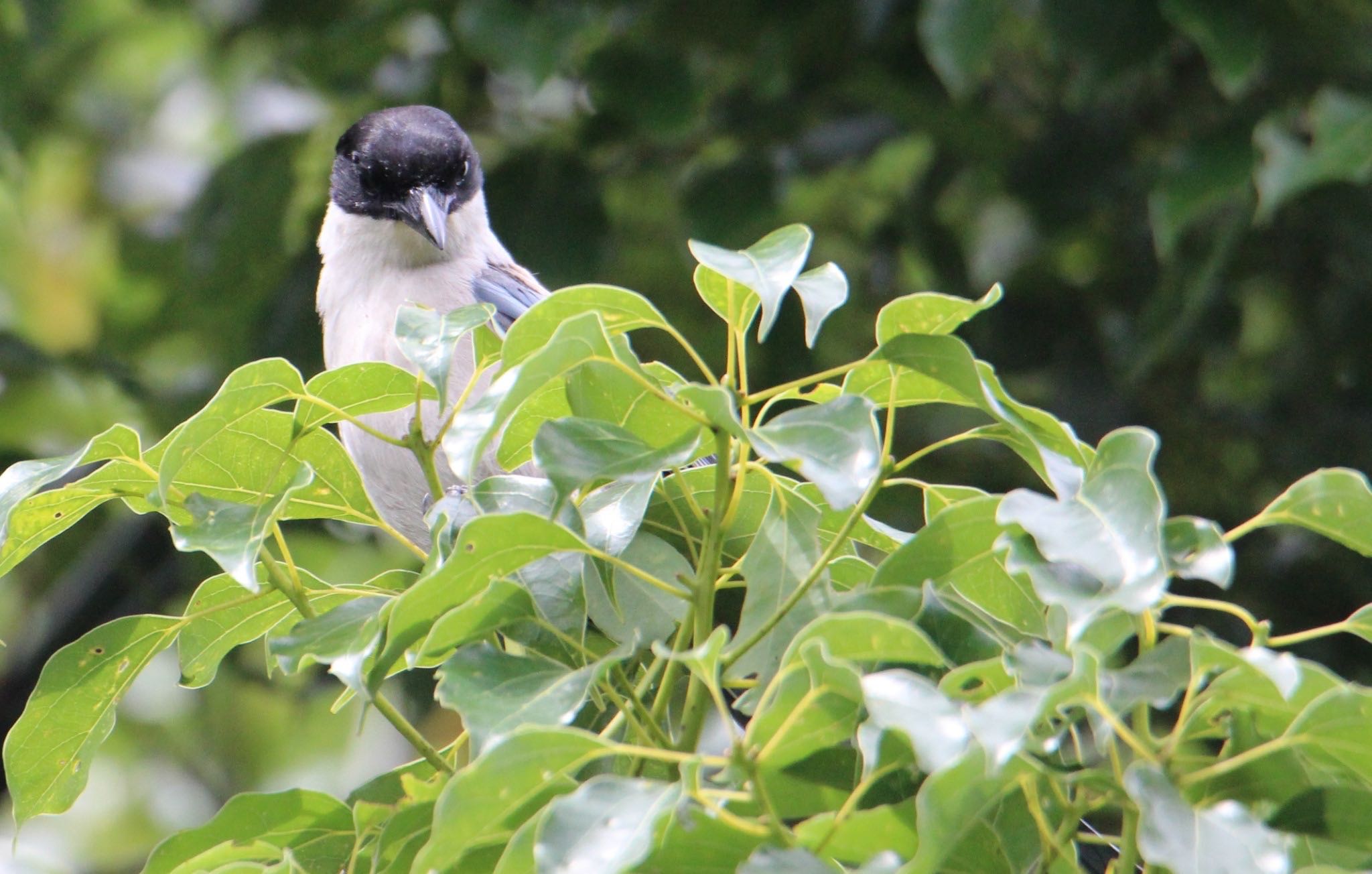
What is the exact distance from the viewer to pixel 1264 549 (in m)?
4.96

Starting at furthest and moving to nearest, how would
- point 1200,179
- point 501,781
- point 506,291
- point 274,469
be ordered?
point 506,291, point 1200,179, point 274,469, point 501,781

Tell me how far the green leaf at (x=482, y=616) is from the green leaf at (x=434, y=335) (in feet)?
0.70

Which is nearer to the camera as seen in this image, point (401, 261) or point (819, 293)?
point (819, 293)

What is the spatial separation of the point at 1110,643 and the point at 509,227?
3.55 metres

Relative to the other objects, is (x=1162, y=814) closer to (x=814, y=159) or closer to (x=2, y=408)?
(x=814, y=159)

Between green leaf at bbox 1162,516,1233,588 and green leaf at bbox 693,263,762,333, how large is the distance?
507 mm

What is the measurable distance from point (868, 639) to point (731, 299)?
1.53 feet

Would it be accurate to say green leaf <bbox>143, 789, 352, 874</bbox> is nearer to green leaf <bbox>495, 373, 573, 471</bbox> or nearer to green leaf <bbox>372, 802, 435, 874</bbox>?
green leaf <bbox>372, 802, 435, 874</bbox>

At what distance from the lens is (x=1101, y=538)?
1465 millimetres

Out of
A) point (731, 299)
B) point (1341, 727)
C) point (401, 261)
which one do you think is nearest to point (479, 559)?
point (731, 299)

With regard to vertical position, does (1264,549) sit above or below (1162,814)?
below

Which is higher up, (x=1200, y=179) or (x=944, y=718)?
(x=944, y=718)

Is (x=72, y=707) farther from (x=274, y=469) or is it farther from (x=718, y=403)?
(x=718, y=403)

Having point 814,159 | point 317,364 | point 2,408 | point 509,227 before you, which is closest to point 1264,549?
point 814,159
